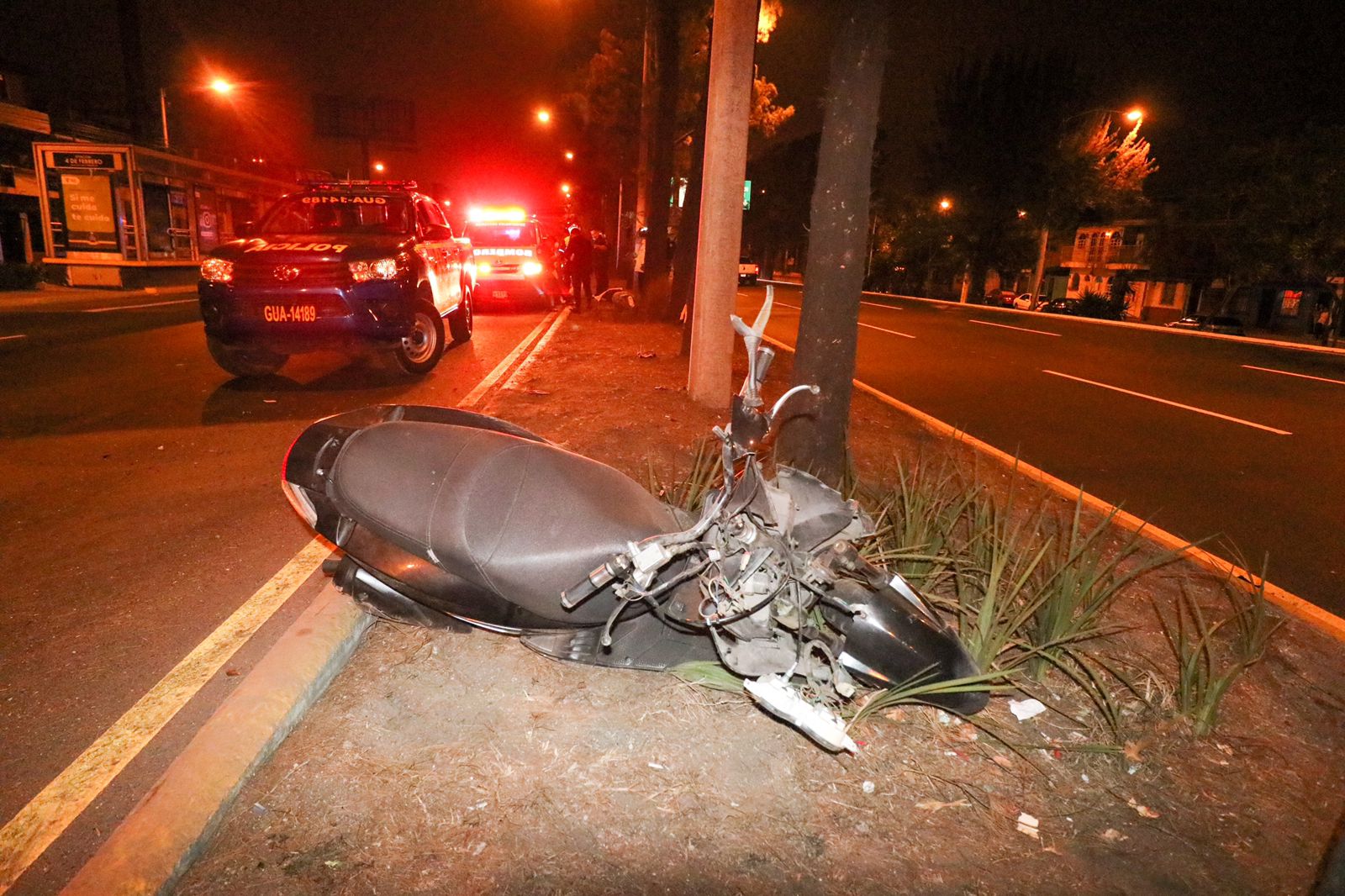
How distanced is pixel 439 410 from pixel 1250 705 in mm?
3737

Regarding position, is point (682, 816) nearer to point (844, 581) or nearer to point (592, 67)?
point (844, 581)

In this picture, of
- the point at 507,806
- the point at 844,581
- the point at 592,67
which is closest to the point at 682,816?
the point at 507,806

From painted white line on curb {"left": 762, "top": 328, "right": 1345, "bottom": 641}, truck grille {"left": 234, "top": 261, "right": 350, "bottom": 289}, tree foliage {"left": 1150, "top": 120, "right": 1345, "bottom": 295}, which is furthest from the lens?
tree foliage {"left": 1150, "top": 120, "right": 1345, "bottom": 295}

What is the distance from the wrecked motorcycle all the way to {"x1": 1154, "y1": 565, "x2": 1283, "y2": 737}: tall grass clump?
34.7 inches

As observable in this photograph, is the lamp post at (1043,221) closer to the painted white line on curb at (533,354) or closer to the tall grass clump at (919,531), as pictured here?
the painted white line on curb at (533,354)

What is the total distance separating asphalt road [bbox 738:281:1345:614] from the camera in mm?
5703

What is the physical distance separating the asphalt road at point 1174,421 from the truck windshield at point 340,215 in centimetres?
669

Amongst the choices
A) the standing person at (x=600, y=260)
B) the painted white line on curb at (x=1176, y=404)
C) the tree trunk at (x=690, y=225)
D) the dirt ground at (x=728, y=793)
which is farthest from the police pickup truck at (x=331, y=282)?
the standing person at (x=600, y=260)

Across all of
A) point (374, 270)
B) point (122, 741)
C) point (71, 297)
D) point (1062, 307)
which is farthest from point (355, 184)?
point (1062, 307)

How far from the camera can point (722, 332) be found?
8086 mm

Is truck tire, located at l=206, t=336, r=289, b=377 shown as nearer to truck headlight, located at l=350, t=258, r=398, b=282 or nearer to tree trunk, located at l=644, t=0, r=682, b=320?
truck headlight, located at l=350, t=258, r=398, b=282

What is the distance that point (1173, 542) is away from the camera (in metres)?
4.93

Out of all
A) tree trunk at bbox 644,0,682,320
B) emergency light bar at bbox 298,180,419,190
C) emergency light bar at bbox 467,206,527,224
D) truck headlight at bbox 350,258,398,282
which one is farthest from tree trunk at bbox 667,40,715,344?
emergency light bar at bbox 467,206,527,224

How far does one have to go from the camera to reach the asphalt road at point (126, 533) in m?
2.86
